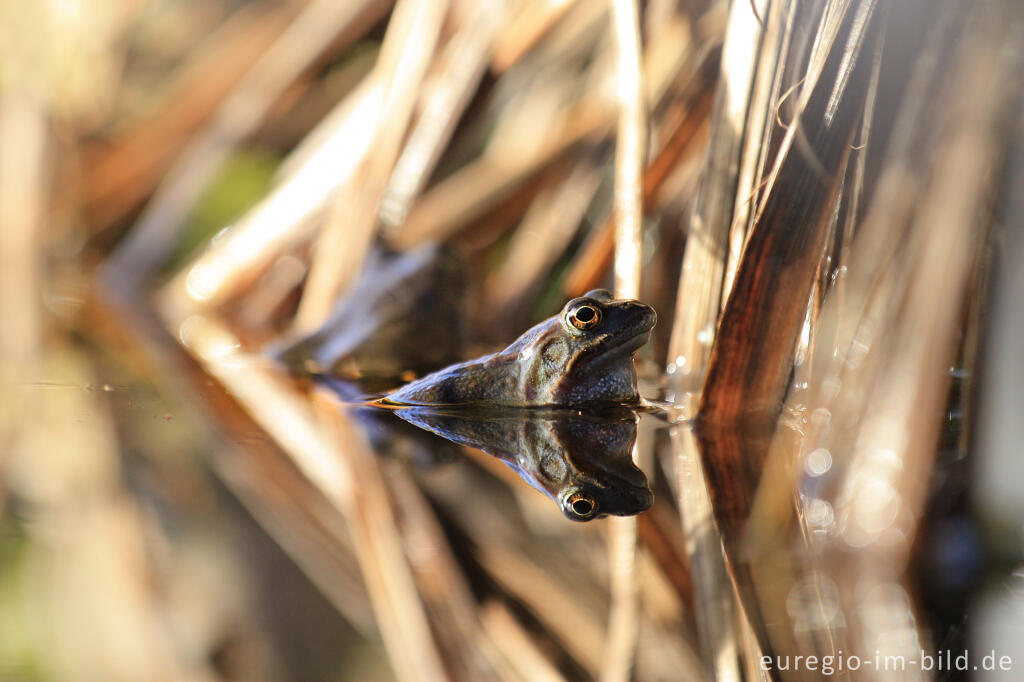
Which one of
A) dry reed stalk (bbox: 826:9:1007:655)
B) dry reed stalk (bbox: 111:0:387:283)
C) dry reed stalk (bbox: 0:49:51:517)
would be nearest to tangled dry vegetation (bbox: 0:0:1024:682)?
dry reed stalk (bbox: 826:9:1007:655)

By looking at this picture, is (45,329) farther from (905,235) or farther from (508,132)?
(905,235)

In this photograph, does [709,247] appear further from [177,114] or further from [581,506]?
[177,114]

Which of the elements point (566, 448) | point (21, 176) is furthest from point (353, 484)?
point (21, 176)

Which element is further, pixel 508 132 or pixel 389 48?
pixel 508 132

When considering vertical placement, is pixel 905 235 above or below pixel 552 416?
above

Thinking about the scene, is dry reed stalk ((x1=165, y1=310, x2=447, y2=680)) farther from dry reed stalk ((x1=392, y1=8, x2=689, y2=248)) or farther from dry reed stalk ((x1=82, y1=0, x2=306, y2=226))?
dry reed stalk ((x1=82, y1=0, x2=306, y2=226))

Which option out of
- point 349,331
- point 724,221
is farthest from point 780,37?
point 349,331
